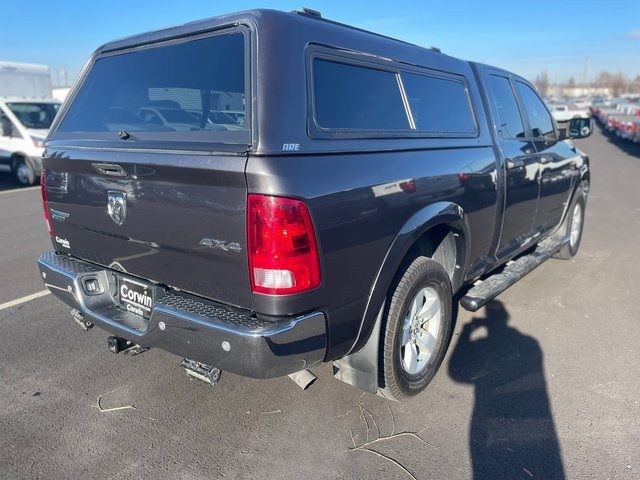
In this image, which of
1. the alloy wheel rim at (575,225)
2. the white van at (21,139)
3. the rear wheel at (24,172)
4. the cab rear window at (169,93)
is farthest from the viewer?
the rear wheel at (24,172)

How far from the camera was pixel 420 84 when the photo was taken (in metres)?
3.25

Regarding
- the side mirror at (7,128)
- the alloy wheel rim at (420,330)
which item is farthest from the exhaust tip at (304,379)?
the side mirror at (7,128)

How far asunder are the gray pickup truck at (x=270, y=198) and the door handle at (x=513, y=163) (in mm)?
378

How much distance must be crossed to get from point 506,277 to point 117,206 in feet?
10.00

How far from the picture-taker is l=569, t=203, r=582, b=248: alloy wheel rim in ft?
19.1

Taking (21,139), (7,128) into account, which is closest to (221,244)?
(21,139)

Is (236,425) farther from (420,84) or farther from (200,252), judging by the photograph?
(420,84)

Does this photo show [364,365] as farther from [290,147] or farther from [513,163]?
[513,163]

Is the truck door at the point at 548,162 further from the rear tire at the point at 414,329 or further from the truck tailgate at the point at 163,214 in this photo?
the truck tailgate at the point at 163,214

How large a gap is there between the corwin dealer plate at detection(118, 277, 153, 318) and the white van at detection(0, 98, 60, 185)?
415 inches

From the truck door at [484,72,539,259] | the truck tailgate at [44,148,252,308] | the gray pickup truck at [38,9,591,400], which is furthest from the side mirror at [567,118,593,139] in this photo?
the truck tailgate at [44,148,252,308]

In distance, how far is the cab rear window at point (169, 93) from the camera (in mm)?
2377

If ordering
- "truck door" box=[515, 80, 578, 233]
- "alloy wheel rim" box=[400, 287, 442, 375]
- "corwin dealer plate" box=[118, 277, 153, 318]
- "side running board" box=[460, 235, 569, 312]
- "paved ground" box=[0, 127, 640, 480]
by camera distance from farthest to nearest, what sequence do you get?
"truck door" box=[515, 80, 578, 233]
"side running board" box=[460, 235, 569, 312]
"alloy wheel rim" box=[400, 287, 442, 375]
"corwin dealer plate" box=[118, 277, 153, 318]
"paved ground" box=[0, 127, 640, 480]

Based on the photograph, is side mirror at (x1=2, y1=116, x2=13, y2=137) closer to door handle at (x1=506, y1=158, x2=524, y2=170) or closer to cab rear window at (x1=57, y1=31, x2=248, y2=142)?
cab rear window at (x1=57, y1=31, x2=248, y2=142)
